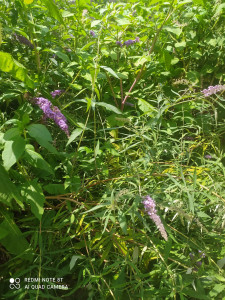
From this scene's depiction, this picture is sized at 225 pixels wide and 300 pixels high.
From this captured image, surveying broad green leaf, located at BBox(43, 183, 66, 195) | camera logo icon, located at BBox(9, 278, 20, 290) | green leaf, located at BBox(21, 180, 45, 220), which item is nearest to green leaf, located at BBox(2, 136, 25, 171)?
green leaf, located at BBox(21, 180, 45, 220)

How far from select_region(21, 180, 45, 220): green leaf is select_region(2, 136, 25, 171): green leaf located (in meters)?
0.20

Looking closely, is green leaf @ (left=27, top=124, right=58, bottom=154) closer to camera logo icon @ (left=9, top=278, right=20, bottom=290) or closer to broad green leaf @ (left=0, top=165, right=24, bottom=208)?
broad green leaf @ (left=0, top=165, right=24, bottom=208)

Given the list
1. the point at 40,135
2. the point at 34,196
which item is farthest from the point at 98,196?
the point at 40,135

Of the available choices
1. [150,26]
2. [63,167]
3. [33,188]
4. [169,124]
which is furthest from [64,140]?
[150,26]

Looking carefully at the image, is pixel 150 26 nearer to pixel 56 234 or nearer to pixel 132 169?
pixel 132 169

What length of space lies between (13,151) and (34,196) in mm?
222

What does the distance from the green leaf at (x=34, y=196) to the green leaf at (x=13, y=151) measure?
204 mm

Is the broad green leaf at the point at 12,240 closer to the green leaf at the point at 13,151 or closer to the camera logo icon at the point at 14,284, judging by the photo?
the camera logo icon at the point at 14,284

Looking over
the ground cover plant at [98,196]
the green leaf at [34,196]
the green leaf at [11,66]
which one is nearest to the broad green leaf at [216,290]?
the ground cover plant at [98,196]

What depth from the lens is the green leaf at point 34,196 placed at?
107 centimetres

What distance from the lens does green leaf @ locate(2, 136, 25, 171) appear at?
0.93m

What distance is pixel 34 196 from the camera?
110 centimetres

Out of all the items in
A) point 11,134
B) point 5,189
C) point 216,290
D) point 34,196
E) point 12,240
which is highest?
point 11,134

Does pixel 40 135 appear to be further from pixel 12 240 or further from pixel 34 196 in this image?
pixel 12 240
